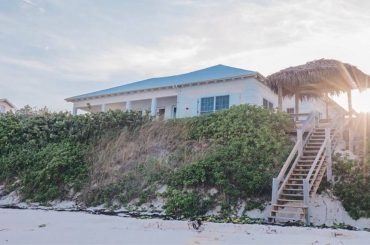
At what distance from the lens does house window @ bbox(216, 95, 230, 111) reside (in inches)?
752

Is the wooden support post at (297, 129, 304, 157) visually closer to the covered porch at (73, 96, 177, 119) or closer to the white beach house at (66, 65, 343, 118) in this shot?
the white beach house at (66, 65, 343, 118)

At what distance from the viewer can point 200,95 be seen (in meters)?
20.1

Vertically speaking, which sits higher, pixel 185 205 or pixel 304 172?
pixel 304 172

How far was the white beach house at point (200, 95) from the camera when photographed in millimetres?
18578

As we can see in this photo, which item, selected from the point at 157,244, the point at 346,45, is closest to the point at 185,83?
the point at 346,45

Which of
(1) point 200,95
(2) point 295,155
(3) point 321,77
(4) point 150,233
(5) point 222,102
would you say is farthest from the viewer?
(1) point 200,95

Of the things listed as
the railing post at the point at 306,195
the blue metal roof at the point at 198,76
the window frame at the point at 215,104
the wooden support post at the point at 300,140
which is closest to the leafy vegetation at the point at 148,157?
the wooden support post at the point at 300,140

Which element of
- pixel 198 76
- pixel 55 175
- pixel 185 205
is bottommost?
pixel 185 205

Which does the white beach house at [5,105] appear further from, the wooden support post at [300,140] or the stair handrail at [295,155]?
the wooden support post at [300,140]

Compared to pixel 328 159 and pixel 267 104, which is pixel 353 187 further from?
pixel 267 104

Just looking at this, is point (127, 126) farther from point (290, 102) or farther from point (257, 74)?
point (290, 102)

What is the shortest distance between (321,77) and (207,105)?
6.62 metres

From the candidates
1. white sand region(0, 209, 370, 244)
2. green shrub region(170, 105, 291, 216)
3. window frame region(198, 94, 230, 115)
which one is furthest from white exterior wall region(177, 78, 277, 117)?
white sand region(0, 209, 370, 244)

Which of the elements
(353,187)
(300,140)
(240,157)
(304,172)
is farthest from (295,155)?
(353,187)
